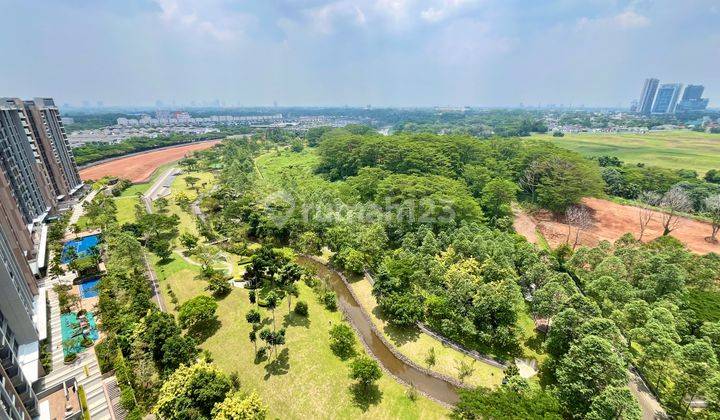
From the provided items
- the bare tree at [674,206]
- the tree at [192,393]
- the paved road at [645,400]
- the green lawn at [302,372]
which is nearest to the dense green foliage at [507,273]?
the paved road at [645,400]

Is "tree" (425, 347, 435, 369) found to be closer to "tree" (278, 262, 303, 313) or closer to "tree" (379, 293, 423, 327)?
"tree" (379, 293, 423, 327)

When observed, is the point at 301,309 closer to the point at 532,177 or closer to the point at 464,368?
the point at 464,368

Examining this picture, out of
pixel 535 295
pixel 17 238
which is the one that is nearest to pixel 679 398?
pixel 535 295

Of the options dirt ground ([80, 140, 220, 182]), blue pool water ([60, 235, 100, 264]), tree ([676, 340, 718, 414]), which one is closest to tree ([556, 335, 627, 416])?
tree ([676, 340, 718, 414])

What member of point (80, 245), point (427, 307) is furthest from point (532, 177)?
point (80, 245)

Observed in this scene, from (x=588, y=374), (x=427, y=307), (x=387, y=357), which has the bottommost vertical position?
(x=387, y=357)

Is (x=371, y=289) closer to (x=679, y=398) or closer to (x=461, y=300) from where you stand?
(x=461, y=300)
